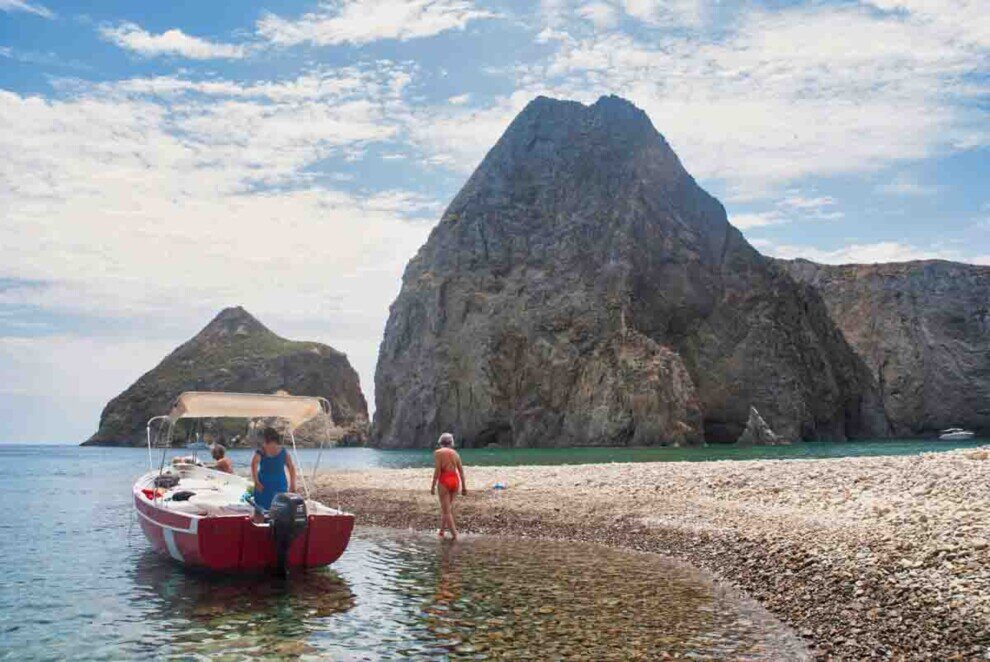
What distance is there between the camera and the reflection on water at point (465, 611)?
10.7 meters

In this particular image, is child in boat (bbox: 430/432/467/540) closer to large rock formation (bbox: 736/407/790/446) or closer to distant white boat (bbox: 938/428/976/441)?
large rock formation (bbox: 736/407/790/446)

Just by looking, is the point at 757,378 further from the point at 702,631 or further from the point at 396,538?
the point at 702,631

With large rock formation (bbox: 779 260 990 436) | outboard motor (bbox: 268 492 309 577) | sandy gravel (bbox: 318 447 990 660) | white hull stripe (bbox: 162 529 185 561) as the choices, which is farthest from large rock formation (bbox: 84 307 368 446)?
outboard motor (bbox: 268 492 309 577)

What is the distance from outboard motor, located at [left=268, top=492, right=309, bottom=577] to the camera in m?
14.7

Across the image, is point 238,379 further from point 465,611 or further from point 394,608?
point 465,611

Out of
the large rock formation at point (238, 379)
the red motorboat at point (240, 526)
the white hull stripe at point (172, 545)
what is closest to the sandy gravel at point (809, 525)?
the red motorboat at point (240, 526)

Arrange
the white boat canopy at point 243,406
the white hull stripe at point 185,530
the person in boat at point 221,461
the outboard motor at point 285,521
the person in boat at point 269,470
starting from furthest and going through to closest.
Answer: the person in boat at point 221,461 < the white boat canopy at point 243,406 < the person in boat at point 269,470 < the white hull stripe at point 185,530 < the outboard motor at point 285,521

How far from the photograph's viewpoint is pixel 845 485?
21.8 metres

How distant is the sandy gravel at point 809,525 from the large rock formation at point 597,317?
77.1 meters

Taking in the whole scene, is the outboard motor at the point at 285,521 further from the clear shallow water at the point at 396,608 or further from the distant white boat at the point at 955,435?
the distant white boat at the point at 955,435

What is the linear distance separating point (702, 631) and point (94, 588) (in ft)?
37.4

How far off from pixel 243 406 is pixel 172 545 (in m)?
3.49

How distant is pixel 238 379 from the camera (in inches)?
7141

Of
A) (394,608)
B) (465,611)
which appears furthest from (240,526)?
(465,611)
